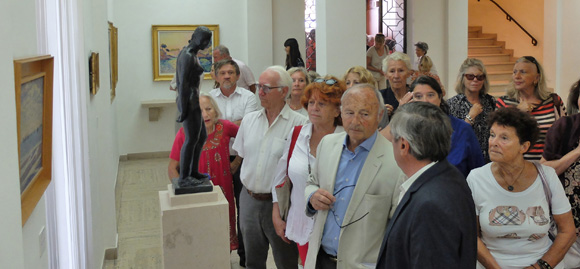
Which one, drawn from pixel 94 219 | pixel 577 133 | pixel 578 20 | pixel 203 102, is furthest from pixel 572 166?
pixel 578 20

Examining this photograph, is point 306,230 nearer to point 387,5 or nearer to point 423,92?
point 423,92

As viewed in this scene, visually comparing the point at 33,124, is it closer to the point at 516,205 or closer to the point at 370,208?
the point at 370,208

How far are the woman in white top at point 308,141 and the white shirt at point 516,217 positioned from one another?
96cm

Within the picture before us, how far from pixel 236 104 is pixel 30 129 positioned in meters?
3.76

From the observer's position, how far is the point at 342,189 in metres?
2.95

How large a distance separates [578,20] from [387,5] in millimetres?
3851

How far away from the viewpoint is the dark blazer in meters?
2.09

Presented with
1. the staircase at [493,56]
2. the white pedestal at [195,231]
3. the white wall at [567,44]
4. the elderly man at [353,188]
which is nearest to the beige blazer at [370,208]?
the elderly man at [353,188]

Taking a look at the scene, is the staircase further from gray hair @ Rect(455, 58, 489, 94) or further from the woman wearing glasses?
the woman wearing glasses

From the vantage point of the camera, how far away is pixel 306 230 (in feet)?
11.2

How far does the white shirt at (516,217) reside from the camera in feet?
10.4

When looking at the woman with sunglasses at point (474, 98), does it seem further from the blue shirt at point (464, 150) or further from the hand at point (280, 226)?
the hand at point (280, 226)

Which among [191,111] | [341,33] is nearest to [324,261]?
[191,111]

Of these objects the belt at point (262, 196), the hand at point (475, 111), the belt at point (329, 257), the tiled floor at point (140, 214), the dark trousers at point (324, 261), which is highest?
the hand at point (475, 111)
